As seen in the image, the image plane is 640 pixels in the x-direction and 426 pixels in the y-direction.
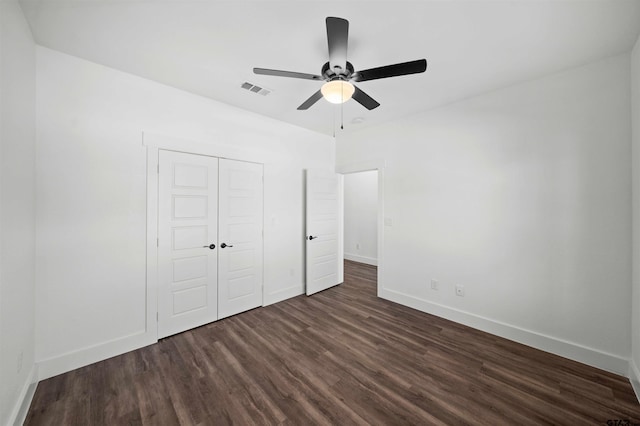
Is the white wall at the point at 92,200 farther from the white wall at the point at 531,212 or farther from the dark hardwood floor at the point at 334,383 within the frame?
the white wall at the point at 531,212

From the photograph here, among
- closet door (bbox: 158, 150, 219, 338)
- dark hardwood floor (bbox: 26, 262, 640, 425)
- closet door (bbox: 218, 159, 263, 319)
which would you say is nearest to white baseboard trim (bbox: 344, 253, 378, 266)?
dark hardwood floor (bbox: 26, 262, 640, 425)

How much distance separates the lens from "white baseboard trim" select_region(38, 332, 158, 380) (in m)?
2.09

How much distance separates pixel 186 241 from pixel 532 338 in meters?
4.03

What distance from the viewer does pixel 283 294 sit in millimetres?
3838

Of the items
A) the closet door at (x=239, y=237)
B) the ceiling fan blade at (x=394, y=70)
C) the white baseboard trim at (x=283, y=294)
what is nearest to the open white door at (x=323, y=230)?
the white baseboard trim at (x=283, y=294)

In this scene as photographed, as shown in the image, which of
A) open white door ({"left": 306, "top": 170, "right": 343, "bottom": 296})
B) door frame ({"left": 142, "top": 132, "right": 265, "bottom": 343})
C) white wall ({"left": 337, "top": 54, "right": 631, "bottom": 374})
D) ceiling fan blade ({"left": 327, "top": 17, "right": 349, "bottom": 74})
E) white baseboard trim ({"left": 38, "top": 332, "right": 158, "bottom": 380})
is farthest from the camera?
open white door ({"left": 306, "top": 170, "right": 343, "bottom": 296})

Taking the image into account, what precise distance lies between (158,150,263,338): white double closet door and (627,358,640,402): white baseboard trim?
381 centimetres

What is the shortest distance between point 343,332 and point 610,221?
2.84m

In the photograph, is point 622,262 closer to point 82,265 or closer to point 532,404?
point 532,404

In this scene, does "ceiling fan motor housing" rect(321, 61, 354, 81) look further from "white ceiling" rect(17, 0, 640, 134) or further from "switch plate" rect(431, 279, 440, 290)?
"switch plate" rect(431, 279, 440, 290)

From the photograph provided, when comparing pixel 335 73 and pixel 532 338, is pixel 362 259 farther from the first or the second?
pixel 335 73

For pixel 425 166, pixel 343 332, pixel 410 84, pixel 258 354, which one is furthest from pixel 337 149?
pixel 258 354

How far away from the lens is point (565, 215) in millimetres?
2410

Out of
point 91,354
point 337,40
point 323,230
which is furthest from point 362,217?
point 91,354
